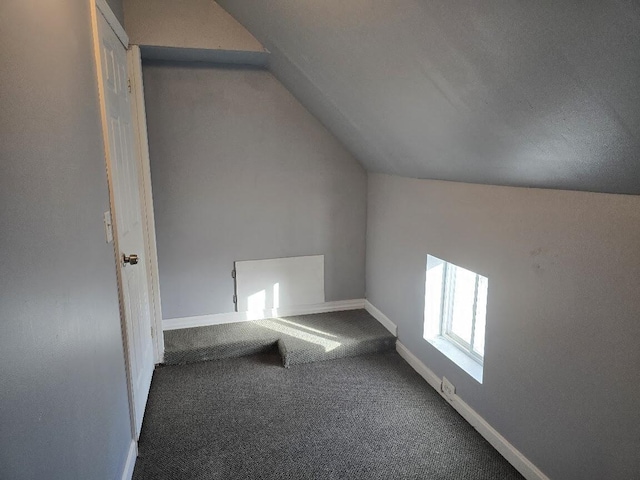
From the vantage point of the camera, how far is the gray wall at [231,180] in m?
2.69

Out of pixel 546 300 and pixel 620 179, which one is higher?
pixel 620 179

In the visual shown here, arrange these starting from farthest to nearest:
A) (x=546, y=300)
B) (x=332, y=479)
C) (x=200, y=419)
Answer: (x=200, y=419) → (x=332, y=479) → (x=546, y=300)

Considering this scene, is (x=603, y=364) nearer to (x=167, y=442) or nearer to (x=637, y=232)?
(x=637, y=232)

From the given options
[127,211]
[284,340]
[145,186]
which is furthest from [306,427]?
[145,186]

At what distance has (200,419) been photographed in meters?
2.08

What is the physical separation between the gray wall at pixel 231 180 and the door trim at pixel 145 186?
0.34 metres

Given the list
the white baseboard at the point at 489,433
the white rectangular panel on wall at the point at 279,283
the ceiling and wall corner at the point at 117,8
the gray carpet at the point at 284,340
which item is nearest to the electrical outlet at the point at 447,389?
the white baseboard at the point at 489,433

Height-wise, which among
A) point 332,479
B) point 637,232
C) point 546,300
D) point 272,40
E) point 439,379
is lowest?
point 332,479

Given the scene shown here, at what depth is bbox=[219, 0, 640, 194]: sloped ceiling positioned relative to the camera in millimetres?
900

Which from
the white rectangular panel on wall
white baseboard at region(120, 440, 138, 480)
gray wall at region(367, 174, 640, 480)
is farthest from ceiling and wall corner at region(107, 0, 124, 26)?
white baseboard at region(120, 440, 138, 480)

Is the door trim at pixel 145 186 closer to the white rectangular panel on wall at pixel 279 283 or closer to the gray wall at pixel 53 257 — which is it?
the white rectangular panel on wall at pixel 279 283

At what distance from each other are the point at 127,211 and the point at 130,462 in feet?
3.70

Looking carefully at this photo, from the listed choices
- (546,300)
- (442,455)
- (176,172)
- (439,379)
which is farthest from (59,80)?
(439,379)

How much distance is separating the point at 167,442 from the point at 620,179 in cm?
212
